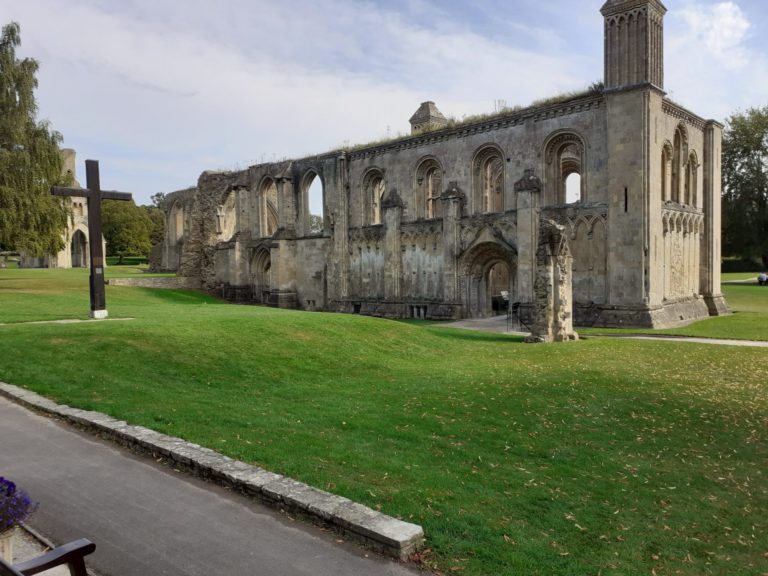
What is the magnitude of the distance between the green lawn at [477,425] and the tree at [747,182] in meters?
33.9

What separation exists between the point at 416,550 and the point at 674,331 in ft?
70.0

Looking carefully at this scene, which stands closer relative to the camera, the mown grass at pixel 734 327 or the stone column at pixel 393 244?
the mown grass at pixel 734 327

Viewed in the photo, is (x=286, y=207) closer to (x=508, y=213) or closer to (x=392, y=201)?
(x=392, y=201)

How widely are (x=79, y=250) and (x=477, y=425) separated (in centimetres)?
6499

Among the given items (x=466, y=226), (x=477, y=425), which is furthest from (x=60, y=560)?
(x=466, y=226)

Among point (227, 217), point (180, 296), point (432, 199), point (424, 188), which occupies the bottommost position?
point (180, 296)

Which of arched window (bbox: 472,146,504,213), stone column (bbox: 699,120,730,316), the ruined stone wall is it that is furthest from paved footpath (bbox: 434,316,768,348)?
stone column (bbox: 699,120,730,316)

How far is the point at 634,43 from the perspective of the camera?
947 inches

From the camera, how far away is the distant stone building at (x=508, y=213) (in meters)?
24.2

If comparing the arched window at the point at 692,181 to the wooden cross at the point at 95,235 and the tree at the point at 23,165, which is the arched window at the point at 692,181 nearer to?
the wooden cross at the point at 95,235

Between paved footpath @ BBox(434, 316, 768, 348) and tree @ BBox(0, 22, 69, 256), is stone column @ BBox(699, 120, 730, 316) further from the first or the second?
tree @ BBox(0, 22, 69, 256)

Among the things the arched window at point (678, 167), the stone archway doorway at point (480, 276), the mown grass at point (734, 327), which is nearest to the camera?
the mown grass at point (734, 327)

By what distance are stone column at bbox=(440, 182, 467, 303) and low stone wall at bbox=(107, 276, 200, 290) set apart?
64.5 feet

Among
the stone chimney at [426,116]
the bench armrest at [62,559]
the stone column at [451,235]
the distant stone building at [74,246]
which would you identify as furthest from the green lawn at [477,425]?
the distant stone building at [74,246]
